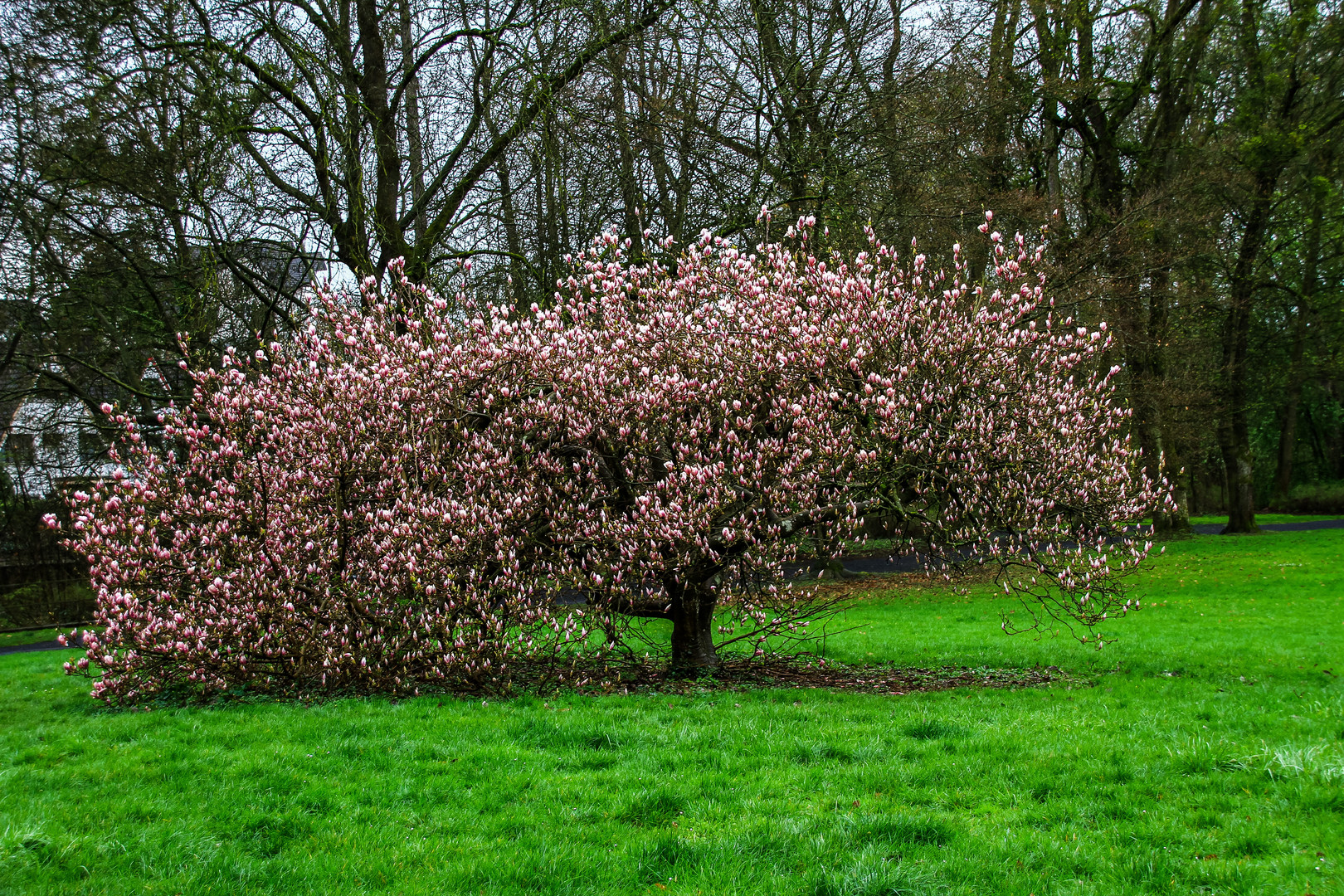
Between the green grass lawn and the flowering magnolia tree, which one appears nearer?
the green grass lawn

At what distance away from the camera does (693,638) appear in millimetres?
10883

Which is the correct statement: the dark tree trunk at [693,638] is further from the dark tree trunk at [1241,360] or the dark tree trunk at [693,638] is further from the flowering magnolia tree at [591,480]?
the dark tree trunk at [1241,360]

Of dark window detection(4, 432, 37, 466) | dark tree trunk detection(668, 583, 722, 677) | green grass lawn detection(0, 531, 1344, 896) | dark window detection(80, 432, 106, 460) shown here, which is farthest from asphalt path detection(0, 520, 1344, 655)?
dark window detection(4, 432, 37, 466)

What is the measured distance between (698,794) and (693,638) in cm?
532

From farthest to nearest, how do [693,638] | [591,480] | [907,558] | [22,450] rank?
[907,558] < [22,450] < [693,638] < [591,480]

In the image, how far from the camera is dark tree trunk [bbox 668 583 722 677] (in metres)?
10.6

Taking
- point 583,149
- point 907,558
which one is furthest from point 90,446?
point 907,558

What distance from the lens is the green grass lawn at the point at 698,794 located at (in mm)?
4348

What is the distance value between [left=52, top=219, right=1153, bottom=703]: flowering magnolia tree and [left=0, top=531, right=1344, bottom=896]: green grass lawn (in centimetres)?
100

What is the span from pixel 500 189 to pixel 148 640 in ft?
35.0

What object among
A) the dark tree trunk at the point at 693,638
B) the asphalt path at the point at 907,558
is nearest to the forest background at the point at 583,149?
the dark tree trunk at the point at 693,638

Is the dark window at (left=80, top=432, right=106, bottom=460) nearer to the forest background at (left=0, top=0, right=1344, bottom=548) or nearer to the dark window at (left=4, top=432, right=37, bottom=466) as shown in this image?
the forest background at (left=0, top=0, right=1344, bottom=548)

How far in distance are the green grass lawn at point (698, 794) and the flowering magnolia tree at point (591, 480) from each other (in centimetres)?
100

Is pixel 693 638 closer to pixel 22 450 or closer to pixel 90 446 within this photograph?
pixel 90 446
